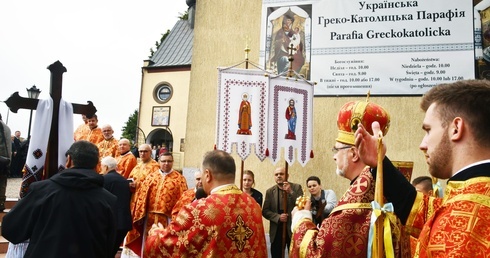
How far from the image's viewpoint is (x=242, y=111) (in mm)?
6434

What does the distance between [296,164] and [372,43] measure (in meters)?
2.68

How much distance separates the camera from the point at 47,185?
10.2 feet

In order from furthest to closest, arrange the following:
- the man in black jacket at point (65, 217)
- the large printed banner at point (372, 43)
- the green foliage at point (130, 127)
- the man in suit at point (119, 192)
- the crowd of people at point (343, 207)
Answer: the green foliage at point (130, 127)
the large printed banner at point (372, 43)
the man in suit at point (119, 192)
the man in black jacket at point (65, 217)
the crowd of people at point (343, 207)

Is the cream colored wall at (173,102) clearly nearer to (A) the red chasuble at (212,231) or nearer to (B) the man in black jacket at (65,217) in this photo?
(B) the man in black jacket at (65,217)

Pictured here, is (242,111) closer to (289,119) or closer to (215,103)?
(289,119)

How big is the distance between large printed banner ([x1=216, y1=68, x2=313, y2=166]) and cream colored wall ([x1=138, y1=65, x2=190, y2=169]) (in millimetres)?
25585

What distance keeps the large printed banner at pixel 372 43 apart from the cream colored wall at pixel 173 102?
2390cm

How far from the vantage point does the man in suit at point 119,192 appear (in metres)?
6.25

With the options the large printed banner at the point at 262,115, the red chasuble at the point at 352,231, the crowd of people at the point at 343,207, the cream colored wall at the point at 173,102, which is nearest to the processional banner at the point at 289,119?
the large printed banner at the point at 262,115

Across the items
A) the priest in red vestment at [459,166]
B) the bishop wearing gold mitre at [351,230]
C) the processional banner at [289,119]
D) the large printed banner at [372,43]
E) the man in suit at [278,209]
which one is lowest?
the man in suit at [278,209]

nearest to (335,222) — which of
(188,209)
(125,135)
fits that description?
(188,209)

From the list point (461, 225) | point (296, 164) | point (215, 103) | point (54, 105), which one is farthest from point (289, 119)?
point (461, 225)

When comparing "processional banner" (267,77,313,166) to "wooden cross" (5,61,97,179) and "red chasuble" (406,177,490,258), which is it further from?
"red chasuble" (406,177,490,258)

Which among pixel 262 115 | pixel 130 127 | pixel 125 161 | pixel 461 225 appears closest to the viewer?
pixel 461 225
